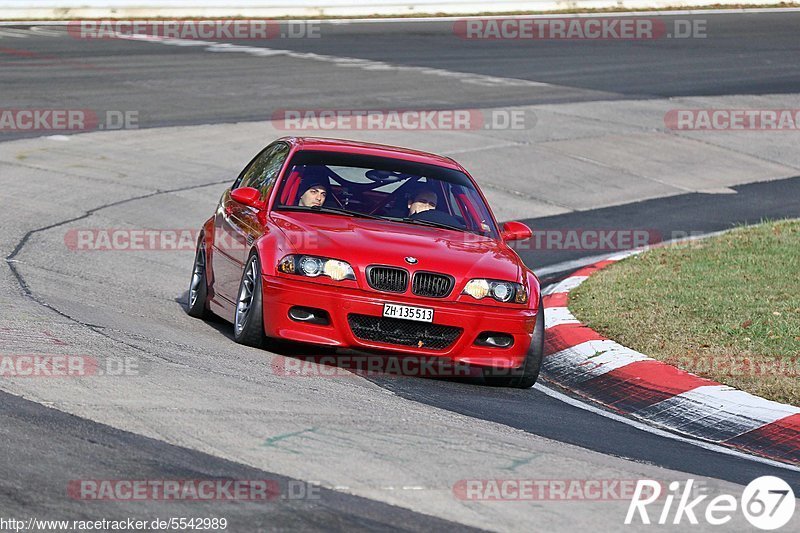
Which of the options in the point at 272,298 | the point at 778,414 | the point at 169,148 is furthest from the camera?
the point at 169,148

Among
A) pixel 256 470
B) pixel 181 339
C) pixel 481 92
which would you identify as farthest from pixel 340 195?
pixel 481 92

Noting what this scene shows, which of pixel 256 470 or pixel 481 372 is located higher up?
pixel 256 470

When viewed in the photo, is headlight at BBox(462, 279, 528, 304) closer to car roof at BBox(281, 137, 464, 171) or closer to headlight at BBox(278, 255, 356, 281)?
headlight at BBox(278, 255, 356, 281)

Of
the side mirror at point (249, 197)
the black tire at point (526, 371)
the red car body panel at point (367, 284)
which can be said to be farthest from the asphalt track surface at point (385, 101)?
the side mirror at point (249, 197)

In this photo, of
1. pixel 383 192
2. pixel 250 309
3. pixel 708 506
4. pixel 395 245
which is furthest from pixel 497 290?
pixel 708 506

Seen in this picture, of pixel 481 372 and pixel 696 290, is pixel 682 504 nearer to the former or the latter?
pixel 481 372

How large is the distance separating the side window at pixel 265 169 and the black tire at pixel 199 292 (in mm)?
643

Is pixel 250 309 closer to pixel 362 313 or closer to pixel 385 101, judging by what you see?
pixel 362 313

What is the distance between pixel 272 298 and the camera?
28.5 feet

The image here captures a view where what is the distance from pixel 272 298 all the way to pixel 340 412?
178 cm

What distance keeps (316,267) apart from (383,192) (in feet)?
4.61

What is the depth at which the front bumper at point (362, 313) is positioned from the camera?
860 cm

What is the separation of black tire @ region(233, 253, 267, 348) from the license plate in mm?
818

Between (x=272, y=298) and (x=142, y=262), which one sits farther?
(x=142, y=262)
